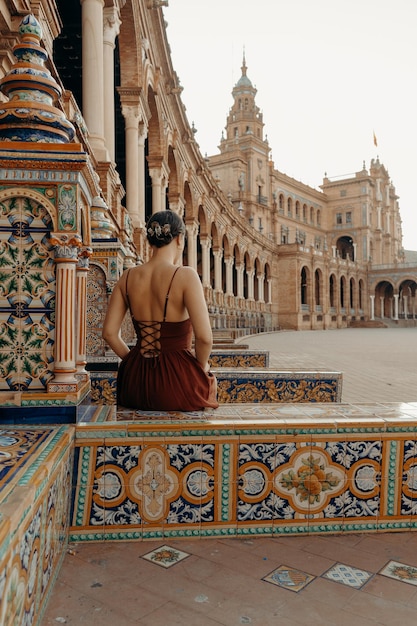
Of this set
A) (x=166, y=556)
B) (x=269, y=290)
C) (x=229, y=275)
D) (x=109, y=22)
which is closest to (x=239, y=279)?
(x=229, y=275)

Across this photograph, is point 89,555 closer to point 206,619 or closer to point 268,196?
point 206,619

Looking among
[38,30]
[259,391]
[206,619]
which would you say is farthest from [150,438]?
[259,391]

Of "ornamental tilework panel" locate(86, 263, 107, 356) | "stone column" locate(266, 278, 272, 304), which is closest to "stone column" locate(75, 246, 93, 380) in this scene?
"ornamental tilework panel" locate(86, 263, 107, 356)

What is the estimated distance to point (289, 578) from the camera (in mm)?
2289

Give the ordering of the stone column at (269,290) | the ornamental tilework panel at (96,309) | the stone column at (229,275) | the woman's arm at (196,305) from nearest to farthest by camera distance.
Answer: the woman's arm at (196,305) < the ornamental tilework panel at (96,309) < the stone column at (229,275) < the stone column at (269,290)

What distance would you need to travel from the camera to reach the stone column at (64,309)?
2875mm

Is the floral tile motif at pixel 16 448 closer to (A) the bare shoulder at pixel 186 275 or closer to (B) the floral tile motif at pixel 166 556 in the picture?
(B) the floral tile motif at pixel 166 556

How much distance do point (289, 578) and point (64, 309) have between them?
1.74 m

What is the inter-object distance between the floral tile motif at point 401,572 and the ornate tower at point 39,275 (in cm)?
171

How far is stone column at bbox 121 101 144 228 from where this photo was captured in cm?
1390

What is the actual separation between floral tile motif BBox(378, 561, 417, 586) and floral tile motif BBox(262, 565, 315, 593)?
0.35 meters

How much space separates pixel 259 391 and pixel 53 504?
14.3 ft

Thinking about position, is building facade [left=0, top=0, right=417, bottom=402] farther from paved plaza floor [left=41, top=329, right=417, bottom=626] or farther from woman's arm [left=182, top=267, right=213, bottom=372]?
paved plaza floor [left=41, top=329, right=417, bottom=626]

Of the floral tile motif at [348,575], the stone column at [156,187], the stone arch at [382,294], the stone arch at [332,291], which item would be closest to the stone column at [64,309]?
the floral tile motif at [348,575]
